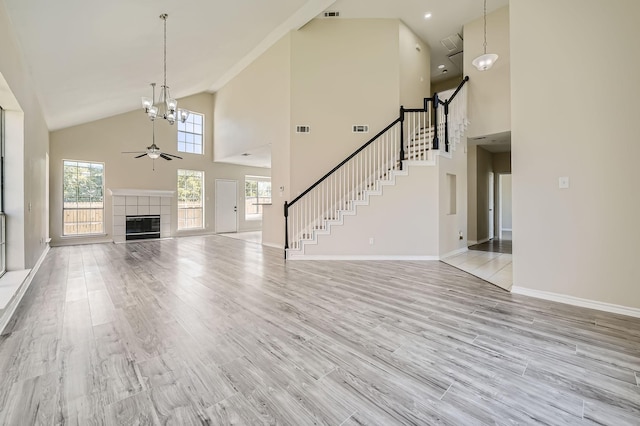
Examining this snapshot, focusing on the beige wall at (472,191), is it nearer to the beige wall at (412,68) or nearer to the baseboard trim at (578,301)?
the beige wall at (412,68)

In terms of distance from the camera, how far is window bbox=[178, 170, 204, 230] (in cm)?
970

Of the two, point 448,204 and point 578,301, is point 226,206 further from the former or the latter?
point 578,301

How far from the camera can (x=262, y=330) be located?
2.47m

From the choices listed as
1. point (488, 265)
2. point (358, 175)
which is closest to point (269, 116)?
point (358, 175)

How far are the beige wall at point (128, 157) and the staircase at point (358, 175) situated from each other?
17.3ft

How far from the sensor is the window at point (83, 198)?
7680 mm

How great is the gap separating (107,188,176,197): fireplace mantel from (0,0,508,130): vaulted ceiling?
199 centimetres

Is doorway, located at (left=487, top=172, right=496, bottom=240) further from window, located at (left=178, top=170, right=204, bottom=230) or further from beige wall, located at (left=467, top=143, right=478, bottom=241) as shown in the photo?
window, located at (left=178, top=170, right=204, bottom=230)

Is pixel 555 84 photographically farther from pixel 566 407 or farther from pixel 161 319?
pixel 161 319

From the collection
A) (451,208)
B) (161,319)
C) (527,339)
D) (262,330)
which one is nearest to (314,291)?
(262,330)

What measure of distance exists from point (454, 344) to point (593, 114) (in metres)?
2.84

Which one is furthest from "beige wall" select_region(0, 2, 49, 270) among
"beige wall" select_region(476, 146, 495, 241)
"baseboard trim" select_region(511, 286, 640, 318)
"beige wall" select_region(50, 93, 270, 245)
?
"beige wall" select_region(476, 146, 495, 241)

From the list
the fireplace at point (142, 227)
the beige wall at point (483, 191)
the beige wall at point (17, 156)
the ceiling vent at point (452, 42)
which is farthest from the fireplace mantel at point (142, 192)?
the beige wall at point (483, 191)

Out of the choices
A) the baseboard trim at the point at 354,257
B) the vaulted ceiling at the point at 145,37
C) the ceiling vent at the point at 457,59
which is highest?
the ceiling vent at the point at 457,59
